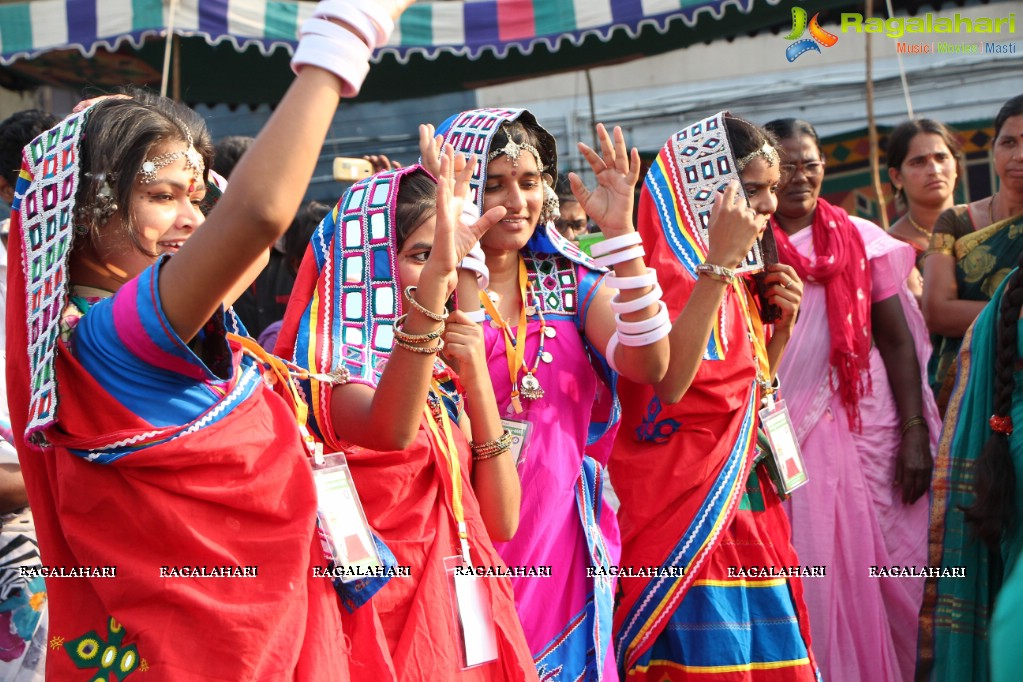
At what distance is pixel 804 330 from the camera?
4.23m

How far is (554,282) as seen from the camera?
123 inches

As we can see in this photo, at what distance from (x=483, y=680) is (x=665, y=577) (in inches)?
43.0

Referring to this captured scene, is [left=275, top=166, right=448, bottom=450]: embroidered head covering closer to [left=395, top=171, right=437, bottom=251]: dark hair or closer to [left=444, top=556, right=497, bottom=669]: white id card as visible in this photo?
[left=395, top=171, right=437, bottom=251]: dark hair

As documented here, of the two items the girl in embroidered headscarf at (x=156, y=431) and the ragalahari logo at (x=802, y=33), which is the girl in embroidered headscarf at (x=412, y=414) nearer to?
the girl in embroidered headscarf at (x=156, y=431)

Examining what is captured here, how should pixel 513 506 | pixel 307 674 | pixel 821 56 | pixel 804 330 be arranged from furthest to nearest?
pixel 821 56
pixel 804 330
pixel 513 506
pixel 307 674

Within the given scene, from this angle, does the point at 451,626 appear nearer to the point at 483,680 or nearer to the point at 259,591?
the point at 483,680

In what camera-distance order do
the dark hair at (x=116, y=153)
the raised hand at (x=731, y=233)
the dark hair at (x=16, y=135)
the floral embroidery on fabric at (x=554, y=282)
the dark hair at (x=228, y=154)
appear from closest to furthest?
the dark hair at (x=116, y=153) < the raised hand at (x=731, y=233) < the floral embroidery on fabric at (x=554, y=282) < the dark hair at (x=16, y=135) < the dark hair at (x=228, y=154)

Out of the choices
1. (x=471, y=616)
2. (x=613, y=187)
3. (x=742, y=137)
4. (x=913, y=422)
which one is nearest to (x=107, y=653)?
(x=471, y=616)

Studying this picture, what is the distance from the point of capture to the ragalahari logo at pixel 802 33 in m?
7.21

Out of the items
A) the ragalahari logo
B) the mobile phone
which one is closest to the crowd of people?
the mobile phone

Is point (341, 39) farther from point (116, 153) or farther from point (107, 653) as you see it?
point (107, 653)

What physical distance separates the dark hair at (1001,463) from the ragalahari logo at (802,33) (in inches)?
180

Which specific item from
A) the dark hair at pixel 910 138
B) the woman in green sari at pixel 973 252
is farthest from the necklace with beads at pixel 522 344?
the dark hair at pixel 910 138

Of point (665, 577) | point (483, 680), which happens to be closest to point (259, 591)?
point (483, 680)
